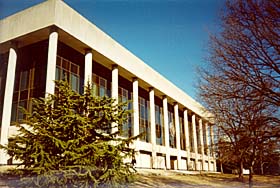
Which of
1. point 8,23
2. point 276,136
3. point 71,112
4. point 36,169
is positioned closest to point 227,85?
point 276,136

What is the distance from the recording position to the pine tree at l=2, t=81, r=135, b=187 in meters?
5.49

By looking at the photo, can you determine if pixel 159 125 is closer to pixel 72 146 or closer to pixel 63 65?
pixel 63 65

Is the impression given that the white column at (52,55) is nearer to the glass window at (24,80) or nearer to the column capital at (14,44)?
the column capital at (14,44)

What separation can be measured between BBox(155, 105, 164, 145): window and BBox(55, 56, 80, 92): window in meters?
10.2

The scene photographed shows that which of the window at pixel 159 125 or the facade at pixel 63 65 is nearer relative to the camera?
the facade at pixel 63 65

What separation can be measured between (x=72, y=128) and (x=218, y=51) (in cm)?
350

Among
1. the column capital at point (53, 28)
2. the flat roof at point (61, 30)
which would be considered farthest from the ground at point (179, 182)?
the column capital at point (53, 28)

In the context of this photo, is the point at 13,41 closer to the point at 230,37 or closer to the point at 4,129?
the point at 4,129

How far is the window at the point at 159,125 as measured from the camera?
24.5 meters

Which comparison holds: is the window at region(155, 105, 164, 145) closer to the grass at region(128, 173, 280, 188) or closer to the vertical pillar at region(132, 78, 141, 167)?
the vertical pillar at region(132, 78, 141, 167)

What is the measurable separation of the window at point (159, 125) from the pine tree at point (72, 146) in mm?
18049

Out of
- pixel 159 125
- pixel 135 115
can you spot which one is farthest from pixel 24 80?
pixel 159 125

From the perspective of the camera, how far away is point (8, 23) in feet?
46.3

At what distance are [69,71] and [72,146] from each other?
10.7 m
